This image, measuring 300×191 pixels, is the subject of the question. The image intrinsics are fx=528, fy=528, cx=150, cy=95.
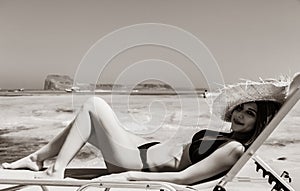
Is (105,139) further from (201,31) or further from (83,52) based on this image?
(201,31)

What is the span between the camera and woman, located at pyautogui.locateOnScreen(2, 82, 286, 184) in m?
3.13

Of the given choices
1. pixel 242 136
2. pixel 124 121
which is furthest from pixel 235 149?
pixel 124 121

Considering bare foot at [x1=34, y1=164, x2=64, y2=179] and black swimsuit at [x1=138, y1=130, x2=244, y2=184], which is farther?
bare foot at [x1=34, y1=164, x2=64, y2=179]

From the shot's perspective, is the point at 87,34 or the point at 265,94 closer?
the point at 265,94

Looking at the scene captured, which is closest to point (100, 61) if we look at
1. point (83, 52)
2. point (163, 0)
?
point (83, 52)

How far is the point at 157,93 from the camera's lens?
3.24 metres

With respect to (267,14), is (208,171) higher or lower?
lower

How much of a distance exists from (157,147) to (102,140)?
0.35 meters

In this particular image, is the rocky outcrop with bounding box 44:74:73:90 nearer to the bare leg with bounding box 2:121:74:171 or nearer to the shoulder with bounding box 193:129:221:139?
the bare leg with bounding box 2:121:74:171

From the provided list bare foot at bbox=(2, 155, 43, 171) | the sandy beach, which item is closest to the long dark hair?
the sandy beach

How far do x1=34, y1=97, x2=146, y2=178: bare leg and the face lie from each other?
22.9 inches

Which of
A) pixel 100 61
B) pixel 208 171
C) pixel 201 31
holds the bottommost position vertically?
pixel 208 171

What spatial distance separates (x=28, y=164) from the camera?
3.34 metres

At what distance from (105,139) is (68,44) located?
643mm
